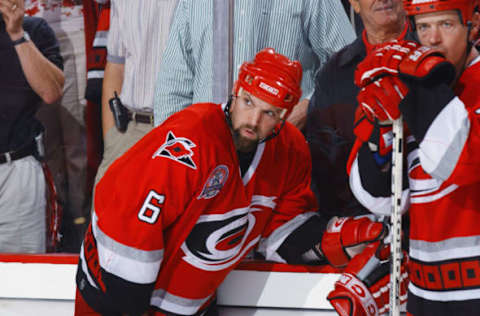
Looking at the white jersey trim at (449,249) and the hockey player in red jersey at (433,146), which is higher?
the hockey player in red jersey at (433,146)

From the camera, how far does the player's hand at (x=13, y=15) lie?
2051mm

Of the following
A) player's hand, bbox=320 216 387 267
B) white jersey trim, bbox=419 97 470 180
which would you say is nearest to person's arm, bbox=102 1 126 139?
player's hand, bbox=320 216 387 267

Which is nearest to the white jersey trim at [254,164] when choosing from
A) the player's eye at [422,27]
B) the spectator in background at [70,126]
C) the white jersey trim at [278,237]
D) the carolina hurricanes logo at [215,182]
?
A: the carolina hurricanes logo at [215,182]

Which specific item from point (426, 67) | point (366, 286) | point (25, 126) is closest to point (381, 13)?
point (426, 67)

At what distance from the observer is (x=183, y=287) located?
1.67 meters

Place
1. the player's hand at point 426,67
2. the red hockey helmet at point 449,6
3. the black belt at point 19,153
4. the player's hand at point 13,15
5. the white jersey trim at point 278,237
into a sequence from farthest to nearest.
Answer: the black belt at point 19,153 < the player's hand at point 13,15 < the white jersey trim at point 278,237 < the red hockey helmet at point 449,6 < the player's hand at point 426,67

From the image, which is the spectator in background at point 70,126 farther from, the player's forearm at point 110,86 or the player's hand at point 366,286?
the player's hand at point 366,286

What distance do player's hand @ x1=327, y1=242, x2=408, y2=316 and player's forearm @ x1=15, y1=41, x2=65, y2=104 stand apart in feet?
4.31

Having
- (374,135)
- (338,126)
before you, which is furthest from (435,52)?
(338,126)

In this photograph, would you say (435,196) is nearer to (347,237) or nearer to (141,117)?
(347,237)

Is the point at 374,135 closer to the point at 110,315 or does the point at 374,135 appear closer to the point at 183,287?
the point at 183,287

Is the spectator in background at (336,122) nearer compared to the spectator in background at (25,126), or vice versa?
the spectator in background at (336,122)

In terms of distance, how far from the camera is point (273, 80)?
1503mm

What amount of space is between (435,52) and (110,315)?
3.70 ft
